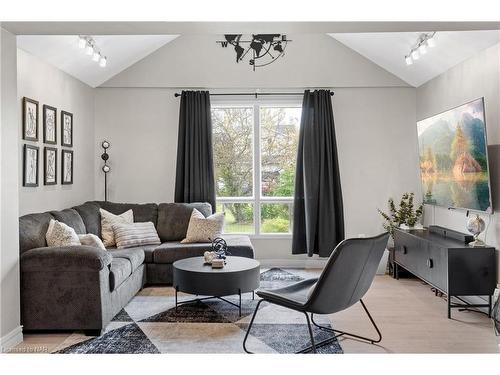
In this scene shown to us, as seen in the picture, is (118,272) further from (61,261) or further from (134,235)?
(134,235)

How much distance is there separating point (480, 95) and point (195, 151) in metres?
3.34

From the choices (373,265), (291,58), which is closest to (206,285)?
(373,265)

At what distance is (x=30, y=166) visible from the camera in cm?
457

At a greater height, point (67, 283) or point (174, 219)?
point (174, 219)

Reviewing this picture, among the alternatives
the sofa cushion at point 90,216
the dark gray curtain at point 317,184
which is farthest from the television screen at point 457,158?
the sofa cushion at point 90,216

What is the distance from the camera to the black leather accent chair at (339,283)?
10.1 ft

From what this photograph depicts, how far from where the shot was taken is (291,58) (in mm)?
6328

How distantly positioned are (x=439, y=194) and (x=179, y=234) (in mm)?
2947

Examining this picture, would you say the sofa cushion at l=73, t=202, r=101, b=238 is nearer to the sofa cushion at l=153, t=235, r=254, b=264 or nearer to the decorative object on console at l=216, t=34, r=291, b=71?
the sofa cushion at l=153, t=235, r=254, b=264

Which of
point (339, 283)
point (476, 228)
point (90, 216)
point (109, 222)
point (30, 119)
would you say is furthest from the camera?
point (109, 222)

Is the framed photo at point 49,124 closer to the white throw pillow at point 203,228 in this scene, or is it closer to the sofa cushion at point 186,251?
the sofa cushion at point 186,251

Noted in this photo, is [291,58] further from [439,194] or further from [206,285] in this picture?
[206,285]

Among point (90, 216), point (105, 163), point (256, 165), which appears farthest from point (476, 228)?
point (105, 163)

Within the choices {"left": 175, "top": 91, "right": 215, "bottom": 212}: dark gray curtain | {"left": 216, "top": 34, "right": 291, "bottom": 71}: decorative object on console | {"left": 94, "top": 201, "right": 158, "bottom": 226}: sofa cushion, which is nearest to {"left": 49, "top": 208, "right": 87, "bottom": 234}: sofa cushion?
{"left": 94, "top": 201, "right": 158, "bottom": 226}: sofa cushion
